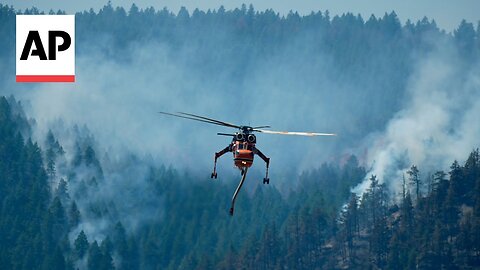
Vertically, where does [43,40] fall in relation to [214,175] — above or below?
above

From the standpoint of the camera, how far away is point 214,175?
421 feet

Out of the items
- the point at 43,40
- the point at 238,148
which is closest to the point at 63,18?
the point at 43,40

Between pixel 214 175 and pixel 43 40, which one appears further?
pixel 43 40

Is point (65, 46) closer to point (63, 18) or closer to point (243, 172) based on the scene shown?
point (63, 18)

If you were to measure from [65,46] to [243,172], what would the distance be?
239 ft

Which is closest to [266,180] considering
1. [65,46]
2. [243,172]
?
[243,172]

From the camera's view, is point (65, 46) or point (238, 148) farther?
point (65, 46)

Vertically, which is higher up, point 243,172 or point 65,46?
point 65,46

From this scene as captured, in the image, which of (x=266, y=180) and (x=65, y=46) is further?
(x=65, y=46)

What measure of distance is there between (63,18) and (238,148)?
7293cm

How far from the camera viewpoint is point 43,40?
199 meters

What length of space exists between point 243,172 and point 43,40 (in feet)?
250

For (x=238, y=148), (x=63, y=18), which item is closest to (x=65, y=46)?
(x=63, y=18)

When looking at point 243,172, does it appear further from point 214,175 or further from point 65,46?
point 65,46
